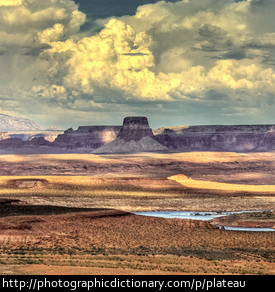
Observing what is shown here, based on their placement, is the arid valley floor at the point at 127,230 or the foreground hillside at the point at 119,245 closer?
the foreground hillside at the point at 119,245

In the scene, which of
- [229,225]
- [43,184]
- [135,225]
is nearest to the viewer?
[135,225]

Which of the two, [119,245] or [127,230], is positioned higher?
[127,230]

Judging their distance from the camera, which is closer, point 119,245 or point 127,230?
point 119,245

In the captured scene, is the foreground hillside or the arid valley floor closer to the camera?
the foreground hillside

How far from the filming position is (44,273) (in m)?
33.9

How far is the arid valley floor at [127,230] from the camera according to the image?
39.3 metres

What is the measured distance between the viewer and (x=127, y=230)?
5706 centimetres

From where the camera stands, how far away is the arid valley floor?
39312 millimetres

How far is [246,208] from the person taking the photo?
86625 mm

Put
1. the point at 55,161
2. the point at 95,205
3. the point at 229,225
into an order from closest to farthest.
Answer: the point at 229,225 < the point at 95,205 < the point at 55,161
